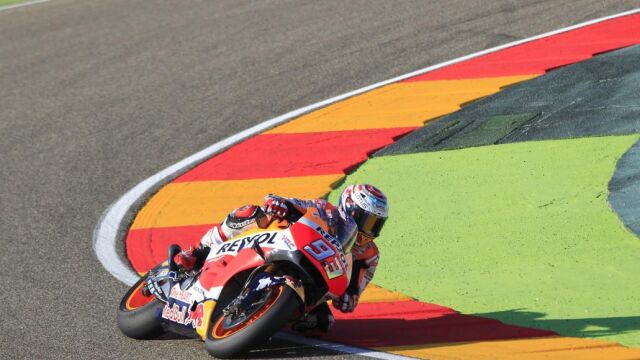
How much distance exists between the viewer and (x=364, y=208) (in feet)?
23.6

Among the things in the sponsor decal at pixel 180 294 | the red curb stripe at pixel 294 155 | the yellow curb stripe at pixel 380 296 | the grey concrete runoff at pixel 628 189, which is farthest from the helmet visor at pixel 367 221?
the red curb stripe at pixel 294 155

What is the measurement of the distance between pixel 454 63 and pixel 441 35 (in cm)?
113

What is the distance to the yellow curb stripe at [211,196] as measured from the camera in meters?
10.4

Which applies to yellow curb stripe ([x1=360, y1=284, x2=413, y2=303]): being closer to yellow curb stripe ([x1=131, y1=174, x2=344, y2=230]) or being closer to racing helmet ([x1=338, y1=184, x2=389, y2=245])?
racing helmet ([x1=338, y1=184, x2=389, y2=245])

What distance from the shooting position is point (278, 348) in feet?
23.4

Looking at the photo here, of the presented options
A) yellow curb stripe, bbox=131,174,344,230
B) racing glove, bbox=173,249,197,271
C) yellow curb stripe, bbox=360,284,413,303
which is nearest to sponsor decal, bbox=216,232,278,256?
racing glove, bbox=173,249,197,271

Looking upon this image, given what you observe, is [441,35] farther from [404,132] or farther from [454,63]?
[404,132]

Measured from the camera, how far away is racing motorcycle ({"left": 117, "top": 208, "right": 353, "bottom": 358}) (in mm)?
6766

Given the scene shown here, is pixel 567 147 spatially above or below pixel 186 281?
below

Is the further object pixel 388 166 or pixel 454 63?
pixel 454 63

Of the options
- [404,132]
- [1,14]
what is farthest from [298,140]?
[1,14]

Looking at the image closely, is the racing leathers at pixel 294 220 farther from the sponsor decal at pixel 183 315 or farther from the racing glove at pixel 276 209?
the sponsor decal at pixel 183 315

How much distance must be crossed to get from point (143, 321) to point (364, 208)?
1667 millimetres

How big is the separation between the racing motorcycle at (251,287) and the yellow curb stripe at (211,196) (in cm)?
289
